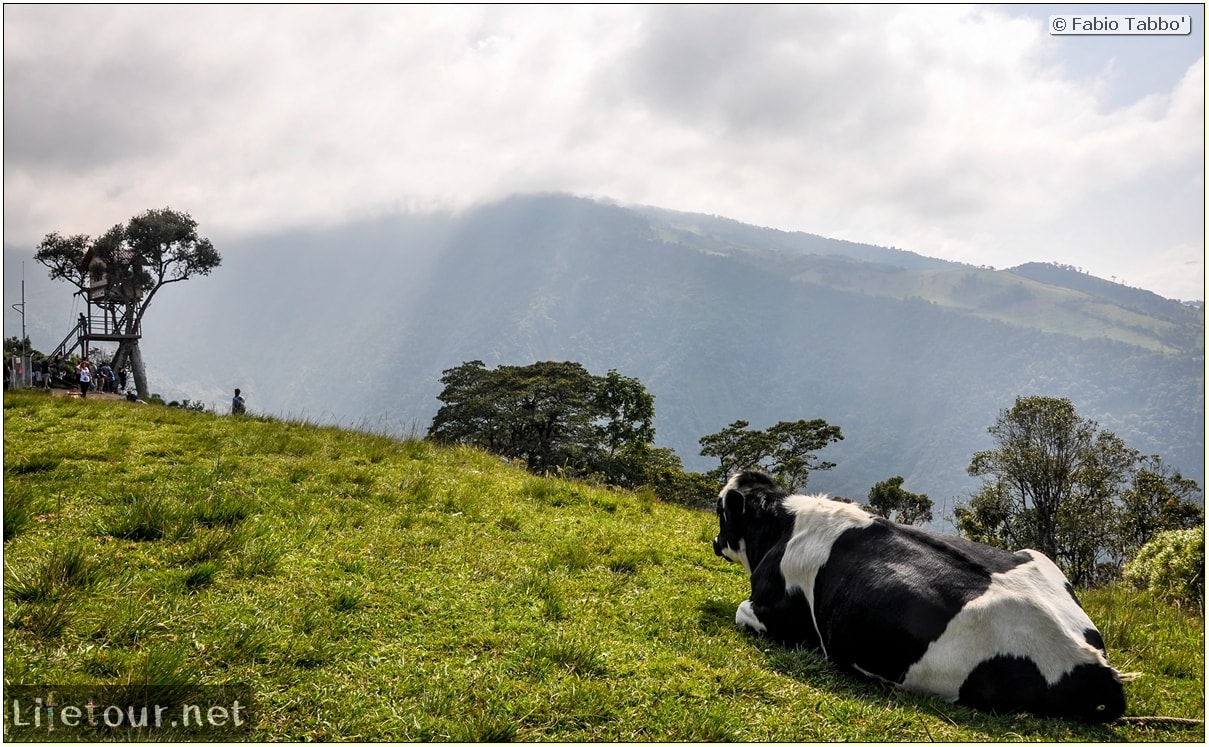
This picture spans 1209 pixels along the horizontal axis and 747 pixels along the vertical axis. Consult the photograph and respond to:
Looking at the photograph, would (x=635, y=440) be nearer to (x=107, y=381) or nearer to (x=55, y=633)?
(x=107, y=381)

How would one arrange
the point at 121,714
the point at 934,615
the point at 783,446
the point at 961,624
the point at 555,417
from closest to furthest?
the point at 121,714 < the point at 961,624 < the point at 934,615 < the point at 555,417 < the point at 783,446

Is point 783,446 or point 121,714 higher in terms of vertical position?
point 121,714

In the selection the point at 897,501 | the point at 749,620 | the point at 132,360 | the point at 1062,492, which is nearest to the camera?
the point at 749,620

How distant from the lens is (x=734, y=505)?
782 centimetres

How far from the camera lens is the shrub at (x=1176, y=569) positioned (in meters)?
9.71

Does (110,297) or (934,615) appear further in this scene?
(110,297)

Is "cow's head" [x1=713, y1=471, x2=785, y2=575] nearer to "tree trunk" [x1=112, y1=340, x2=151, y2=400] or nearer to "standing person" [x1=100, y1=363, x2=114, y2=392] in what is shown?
"standing person" [x1=100, y1=363, x2=114, y2=392]

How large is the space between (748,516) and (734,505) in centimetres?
21

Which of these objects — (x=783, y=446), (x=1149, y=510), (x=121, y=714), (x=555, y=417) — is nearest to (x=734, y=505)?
(x=121, y=714)

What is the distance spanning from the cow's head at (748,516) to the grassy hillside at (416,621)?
411mm

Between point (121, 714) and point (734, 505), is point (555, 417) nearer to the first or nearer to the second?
point (734, 505)

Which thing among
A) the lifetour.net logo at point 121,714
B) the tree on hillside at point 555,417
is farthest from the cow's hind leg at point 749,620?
the tree on hillside at point 555,417

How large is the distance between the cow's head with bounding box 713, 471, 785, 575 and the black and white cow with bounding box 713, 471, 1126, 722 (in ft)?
1.69

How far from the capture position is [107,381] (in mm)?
39125
